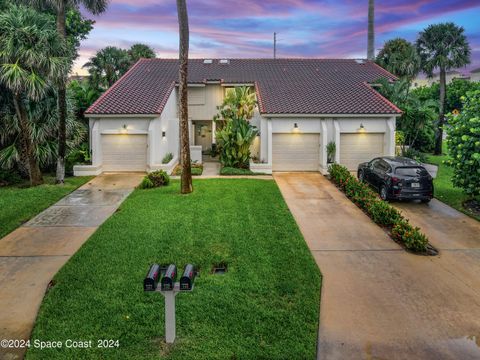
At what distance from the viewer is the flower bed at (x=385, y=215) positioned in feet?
32.7

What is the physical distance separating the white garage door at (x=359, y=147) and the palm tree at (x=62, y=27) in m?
14.0

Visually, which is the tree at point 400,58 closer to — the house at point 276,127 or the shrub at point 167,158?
the house at point 276,127

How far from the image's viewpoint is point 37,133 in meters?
18.5

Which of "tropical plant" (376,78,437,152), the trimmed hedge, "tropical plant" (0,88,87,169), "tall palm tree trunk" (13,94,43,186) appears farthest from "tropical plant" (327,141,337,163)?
"tall palm tree trunk" (13,94,43,186)

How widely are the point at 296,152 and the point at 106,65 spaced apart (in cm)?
1594

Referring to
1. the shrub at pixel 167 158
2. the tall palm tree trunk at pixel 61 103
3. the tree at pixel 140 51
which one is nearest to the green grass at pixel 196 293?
the tall palm tree trunk at pixel 61 103

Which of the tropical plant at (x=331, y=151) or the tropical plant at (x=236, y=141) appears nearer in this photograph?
the tropical plant at (x=331, y=151)

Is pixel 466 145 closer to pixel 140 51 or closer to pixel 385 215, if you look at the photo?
pixel 385 215

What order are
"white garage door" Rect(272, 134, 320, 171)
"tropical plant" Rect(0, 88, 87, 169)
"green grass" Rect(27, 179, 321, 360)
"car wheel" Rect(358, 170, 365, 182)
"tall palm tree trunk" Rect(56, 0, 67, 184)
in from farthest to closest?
"white garage door" Rect(272, 134, 320, 171) < "car wheel" Rect(358, 170, 365, 182) < "tropical plant" Rect(0, 88, 87, 169) < "tall palm tree trunk" Rect(56, 0, 67, 184) < "green grass" Rect(27, 179, 321, 360)

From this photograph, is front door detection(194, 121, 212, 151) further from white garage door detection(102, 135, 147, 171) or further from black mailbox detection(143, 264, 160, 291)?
black mailbox detection(143, 264, 160, 291)

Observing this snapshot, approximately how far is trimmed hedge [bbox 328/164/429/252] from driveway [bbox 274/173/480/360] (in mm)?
292

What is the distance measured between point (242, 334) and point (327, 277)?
2.92 meters

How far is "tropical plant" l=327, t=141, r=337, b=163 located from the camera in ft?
69.8

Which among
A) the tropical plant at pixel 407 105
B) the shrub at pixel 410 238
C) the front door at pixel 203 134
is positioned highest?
the tropical plant at pixel 407 105
